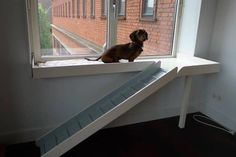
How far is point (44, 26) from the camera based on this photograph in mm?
2195

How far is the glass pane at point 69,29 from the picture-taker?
2195mm

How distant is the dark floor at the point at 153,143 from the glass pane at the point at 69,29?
969 millimetres

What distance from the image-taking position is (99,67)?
2.14 metres

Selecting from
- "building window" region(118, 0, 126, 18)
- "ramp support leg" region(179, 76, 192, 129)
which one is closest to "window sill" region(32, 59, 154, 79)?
"ramp support leg" region(179, 76, 192, 129)

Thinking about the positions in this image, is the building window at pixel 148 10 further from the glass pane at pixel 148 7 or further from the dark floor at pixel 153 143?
the dark floor at pixel 153 143

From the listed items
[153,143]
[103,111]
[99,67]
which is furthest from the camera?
[153,143]

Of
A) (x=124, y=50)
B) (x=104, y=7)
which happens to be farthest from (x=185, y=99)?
(x=104, y=7)

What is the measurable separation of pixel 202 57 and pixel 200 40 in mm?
229

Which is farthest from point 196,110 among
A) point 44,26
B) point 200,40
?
point 44,26

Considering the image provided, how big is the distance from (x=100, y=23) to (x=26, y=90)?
1066 mm

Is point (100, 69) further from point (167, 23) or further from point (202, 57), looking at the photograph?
point (202, 57)

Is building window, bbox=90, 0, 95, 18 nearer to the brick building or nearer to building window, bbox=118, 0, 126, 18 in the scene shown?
the brick building

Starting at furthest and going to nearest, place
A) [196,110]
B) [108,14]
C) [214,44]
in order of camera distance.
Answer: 1. [196,110]
2. [214,44]
3. [108,14]

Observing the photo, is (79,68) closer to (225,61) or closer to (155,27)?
(155,27)
